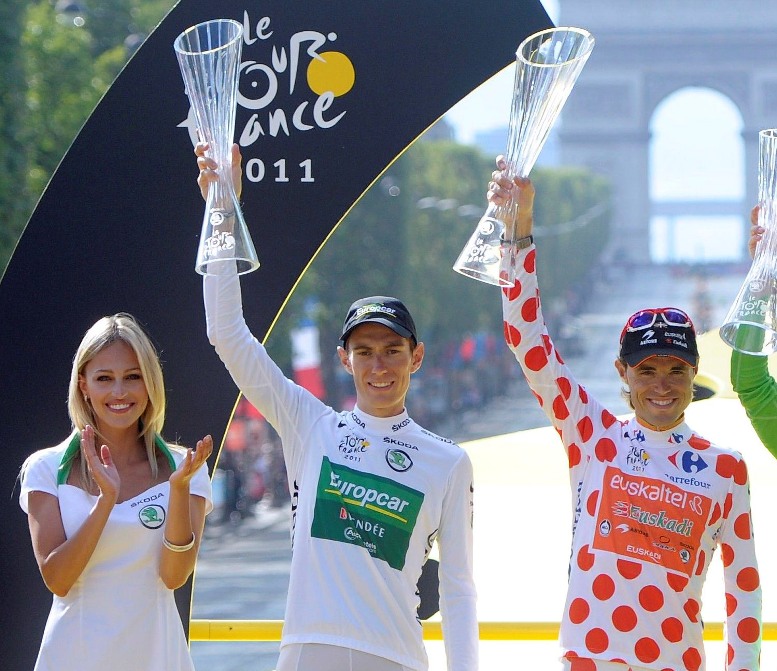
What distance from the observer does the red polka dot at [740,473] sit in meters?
2.99

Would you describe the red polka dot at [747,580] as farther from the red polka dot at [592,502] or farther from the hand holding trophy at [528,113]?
the hand holding trophy at [528,113]

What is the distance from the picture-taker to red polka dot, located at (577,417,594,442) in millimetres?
3086

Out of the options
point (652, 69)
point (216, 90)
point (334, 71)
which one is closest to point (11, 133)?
point (334, 71)

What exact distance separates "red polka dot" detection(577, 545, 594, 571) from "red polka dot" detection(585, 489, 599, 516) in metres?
0.08

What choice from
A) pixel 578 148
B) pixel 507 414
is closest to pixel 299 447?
pixel 507 414

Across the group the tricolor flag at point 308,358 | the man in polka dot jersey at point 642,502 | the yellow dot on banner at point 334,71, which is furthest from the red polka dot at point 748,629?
the tricolor flag at point 308,358

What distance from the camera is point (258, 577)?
17328 mm

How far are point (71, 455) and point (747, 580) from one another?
58.9 inches

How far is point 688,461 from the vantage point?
118 inches

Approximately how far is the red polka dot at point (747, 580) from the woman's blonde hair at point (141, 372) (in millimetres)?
1299

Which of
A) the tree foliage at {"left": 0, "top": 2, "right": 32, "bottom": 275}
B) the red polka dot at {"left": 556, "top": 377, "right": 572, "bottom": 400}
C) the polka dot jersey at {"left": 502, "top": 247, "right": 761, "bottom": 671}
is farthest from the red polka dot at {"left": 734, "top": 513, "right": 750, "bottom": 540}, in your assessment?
the tree foliage at {"left": 0, "top": 2, "right": 32, "bottom": 275}

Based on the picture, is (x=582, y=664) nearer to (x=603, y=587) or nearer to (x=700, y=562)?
(x=603, y=587)

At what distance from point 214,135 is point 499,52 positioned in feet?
3.23

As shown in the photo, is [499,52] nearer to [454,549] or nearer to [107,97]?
[107,97]
